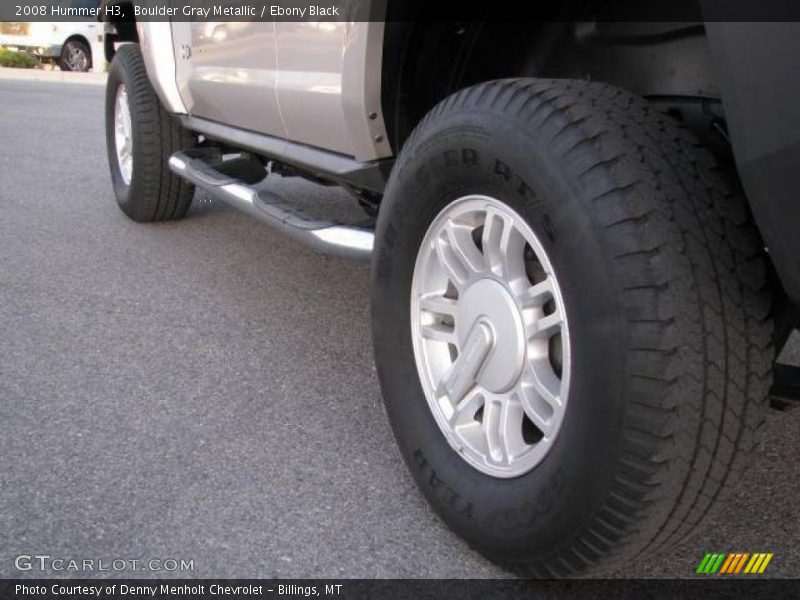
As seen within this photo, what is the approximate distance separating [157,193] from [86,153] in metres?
3.14

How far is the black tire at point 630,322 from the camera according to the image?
159cm

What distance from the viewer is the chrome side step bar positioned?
2637mm

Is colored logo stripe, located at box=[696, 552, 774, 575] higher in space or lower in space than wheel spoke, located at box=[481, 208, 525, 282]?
A: lower

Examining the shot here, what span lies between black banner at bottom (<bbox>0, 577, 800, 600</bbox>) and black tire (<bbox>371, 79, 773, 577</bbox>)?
125mm

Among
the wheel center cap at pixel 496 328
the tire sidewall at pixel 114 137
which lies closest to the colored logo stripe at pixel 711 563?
the wheel center cap at pixel 496 328

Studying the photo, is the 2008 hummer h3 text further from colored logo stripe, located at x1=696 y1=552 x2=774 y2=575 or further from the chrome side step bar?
colored logo stripe, located at x1=696 y1=552 x2=774 y2=575

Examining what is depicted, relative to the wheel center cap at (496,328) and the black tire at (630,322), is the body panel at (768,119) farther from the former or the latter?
the wheel center cap at (496,328)

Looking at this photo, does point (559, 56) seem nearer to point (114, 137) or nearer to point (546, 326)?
point (546, 326)

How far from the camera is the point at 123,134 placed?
5184mm

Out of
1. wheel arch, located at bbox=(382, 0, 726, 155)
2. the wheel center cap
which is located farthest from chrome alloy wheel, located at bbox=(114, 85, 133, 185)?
the wheel center cap

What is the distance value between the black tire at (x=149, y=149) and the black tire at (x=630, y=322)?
10.4ft

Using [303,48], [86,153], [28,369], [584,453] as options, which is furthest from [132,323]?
[86,153]

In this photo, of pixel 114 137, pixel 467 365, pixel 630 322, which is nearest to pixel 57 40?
pixel 114 137

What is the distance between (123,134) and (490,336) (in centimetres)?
378
